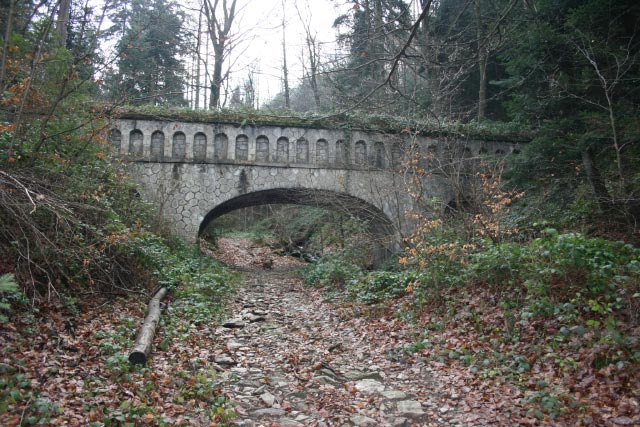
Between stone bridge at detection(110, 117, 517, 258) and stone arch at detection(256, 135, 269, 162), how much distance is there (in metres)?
0.03

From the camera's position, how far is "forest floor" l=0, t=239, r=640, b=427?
11.3 feet

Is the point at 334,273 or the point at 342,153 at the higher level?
the point at 342,153

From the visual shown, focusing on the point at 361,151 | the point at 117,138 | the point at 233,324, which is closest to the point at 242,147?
the point at 117,138

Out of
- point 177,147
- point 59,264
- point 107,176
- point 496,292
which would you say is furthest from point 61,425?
point 177,147

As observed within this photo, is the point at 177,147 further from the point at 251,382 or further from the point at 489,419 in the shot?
the point at 489,419

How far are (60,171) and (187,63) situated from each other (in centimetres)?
1426

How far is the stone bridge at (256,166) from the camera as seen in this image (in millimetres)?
12328

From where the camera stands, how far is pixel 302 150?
43.0 feet

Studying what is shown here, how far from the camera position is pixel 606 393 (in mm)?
3617

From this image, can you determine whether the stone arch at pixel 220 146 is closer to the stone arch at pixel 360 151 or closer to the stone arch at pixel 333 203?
the stone arch at pixel 333 203

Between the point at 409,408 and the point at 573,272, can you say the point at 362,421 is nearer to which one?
the point at 409,408

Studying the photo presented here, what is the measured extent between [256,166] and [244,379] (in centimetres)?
877

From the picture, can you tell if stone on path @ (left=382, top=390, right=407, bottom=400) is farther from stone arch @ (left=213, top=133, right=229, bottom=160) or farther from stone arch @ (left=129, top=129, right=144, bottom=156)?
stone arch @ (left=129, top=129, right=144, bottom=156)

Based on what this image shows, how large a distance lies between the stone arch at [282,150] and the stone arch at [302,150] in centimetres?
33
